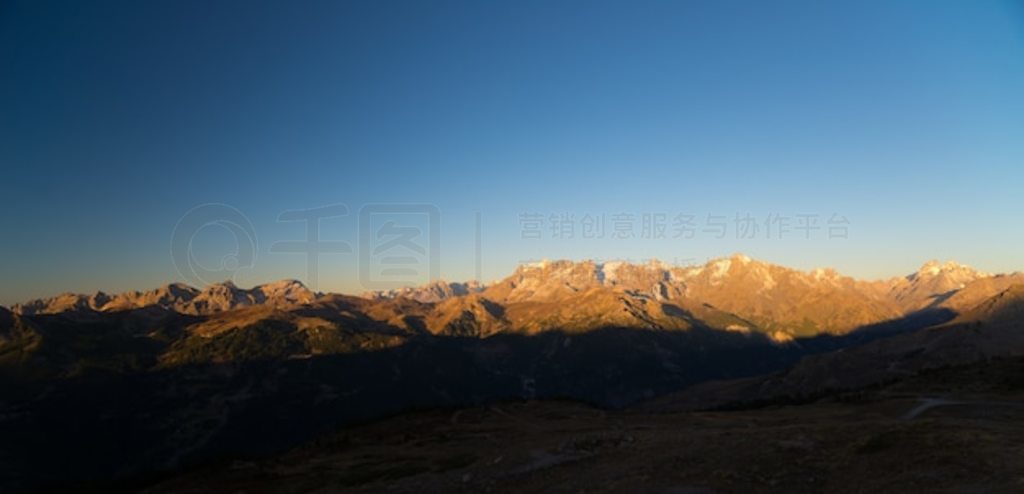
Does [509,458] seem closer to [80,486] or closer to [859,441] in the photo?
[859,441]

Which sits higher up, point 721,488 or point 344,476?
point 721,488

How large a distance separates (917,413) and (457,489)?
43.5 metres

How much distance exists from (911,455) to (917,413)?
31.7 meters

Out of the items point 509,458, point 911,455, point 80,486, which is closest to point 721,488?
point 911,455

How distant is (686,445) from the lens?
118ft

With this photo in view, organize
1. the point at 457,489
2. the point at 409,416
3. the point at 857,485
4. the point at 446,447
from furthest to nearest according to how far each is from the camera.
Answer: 1. the point at 409,416
2. the point at 446,447
3. the point at 457,489
4. the point at 857,485

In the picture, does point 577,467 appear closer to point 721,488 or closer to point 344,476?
point 721,488

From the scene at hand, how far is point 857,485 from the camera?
78.5 feet

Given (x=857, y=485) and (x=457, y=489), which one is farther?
(x=457, y=489)

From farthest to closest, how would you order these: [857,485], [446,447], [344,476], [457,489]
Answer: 1. [446,447]
2. [344,476]
3. [457,489]
4. [857,485]

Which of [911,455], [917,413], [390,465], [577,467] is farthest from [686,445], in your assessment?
[917,413]

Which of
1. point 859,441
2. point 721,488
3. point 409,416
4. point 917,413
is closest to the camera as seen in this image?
point 721,488

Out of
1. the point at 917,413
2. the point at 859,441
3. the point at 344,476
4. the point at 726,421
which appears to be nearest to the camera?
the point at 859,441

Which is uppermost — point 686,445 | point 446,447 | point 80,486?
point 686,445
